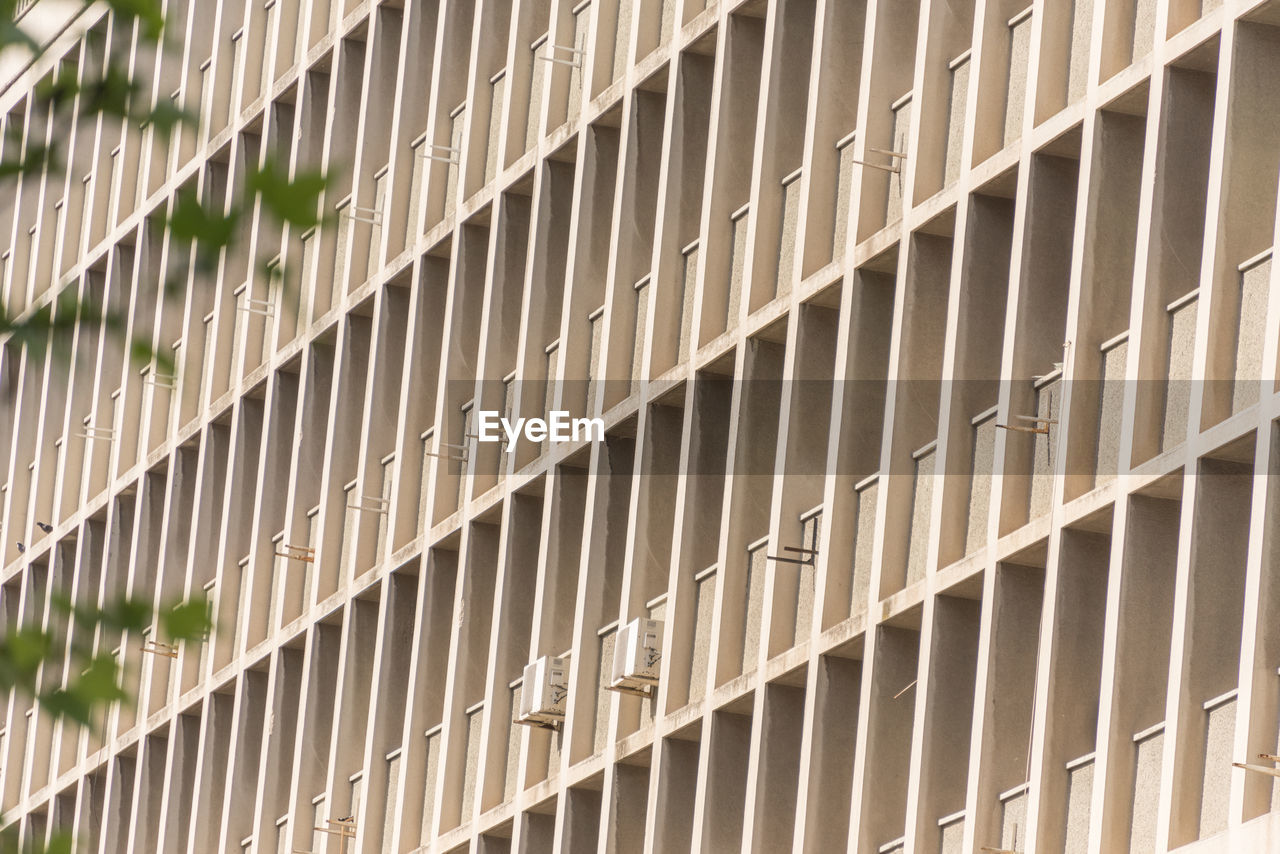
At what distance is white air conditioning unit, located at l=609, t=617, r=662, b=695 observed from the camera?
1125 inches

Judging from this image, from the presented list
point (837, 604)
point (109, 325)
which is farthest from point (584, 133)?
point (109, 325)

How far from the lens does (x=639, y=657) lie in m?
28.6

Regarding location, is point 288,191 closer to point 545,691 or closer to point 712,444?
point 712,444

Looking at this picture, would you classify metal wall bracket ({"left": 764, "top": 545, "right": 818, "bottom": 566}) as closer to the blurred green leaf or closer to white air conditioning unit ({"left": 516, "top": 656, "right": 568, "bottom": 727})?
white air conditioning unit ({"left": 516, "top": 656, "right": 568, "bottom": 727})

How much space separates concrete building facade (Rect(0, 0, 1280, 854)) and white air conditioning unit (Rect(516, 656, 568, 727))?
6cm

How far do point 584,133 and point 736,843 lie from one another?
9.40 metres

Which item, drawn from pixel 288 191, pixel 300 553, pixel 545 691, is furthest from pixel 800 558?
pixel 288 191

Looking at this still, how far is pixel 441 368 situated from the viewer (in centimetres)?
3525

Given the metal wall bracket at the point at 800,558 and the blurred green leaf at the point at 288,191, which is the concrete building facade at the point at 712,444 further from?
the blurred green leaf at the point at 288,191

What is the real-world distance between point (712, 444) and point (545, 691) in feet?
12.5

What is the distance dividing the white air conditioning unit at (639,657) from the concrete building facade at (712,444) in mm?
55

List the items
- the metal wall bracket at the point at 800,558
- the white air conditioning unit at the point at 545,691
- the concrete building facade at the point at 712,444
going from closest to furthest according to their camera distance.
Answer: the concrete building facade at the point at 712,444
the metal wall bracket at the point at 800,558
the white air conditioning unit at the point at 545,691

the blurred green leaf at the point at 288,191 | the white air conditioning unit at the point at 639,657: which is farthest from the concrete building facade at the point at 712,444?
the blurred green leaf at the point at 288,191

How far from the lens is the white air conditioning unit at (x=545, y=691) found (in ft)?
101
